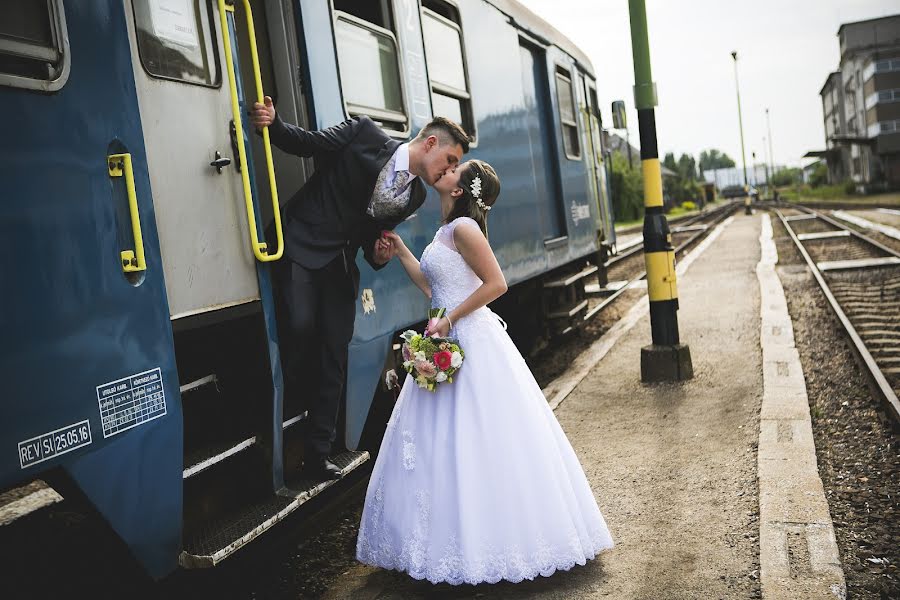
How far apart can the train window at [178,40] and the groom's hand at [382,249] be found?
1.01m

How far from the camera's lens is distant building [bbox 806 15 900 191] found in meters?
58.2

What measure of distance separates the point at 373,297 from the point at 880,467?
9.94 feet

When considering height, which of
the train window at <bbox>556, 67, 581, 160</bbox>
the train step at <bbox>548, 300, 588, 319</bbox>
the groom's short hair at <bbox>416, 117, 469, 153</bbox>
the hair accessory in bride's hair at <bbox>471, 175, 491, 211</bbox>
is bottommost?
the train step at <bbox>548, 300, 588, 319</bbox>

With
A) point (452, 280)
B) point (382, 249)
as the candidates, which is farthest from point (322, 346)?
point (452, 280)

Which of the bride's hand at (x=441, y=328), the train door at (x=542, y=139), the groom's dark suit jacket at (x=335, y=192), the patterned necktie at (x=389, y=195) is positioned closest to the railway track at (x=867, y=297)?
the train door at (x=542, y=139)

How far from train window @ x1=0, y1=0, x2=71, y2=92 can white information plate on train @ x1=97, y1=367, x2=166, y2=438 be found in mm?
968

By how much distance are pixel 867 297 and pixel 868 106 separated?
2502 inches

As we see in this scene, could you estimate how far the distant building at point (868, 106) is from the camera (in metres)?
58.2

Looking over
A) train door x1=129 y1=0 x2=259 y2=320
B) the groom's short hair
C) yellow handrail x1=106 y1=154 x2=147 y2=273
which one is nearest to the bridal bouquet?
train door x1=129 y1=0 x2=259 y2=320

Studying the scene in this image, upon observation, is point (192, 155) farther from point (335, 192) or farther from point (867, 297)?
point (867, 297)

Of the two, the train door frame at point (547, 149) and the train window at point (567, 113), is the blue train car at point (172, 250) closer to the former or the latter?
the train door frame at point (547, 149)

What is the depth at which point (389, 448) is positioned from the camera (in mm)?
3936

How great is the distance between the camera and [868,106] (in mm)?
67062

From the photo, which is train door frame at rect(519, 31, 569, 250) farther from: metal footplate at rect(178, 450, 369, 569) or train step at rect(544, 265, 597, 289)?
metal footplate at rect(178, 450, 369, 569)
